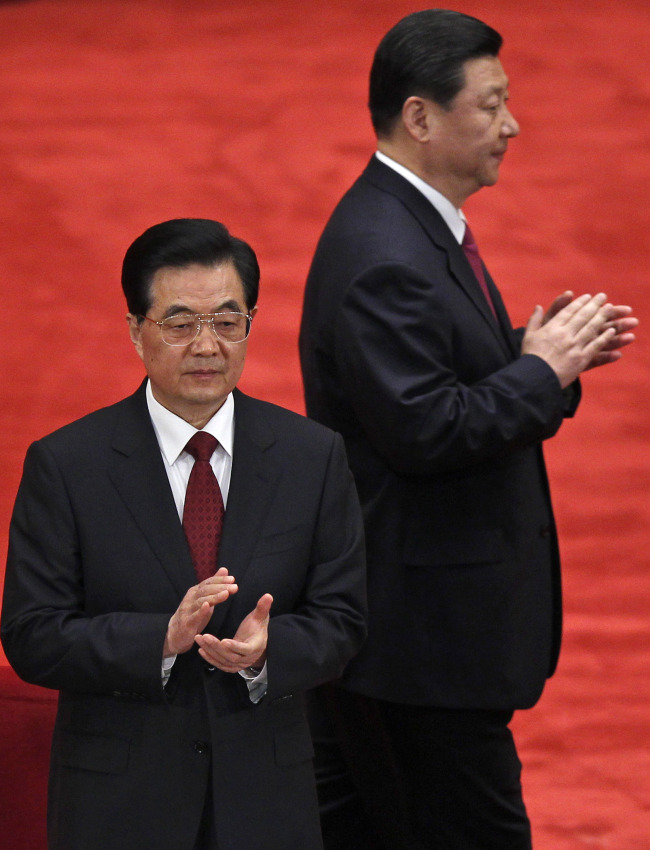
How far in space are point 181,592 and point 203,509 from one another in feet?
0.37

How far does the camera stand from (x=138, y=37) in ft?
15.9

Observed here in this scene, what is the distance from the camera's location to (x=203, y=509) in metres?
1.71

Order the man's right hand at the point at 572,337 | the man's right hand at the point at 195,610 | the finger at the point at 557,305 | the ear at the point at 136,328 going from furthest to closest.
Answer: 1. the finger at the point at 557,305
2. the man's right hand at the point at 572,337
3. the ear at the point at 136,328
4. the man's right hand at the point at 195,610

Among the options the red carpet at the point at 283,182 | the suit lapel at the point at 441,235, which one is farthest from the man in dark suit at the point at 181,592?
the red carpet at the point at 283,182

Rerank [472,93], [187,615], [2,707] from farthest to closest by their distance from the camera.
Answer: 1. [472,93]
2. [2,707]
3. [187,615]

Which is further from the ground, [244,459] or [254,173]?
[254,173]

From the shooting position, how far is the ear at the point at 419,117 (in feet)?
7.21

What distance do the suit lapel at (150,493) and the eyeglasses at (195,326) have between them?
11 cm

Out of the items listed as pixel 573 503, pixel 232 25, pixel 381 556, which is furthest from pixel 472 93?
pixel 232 25

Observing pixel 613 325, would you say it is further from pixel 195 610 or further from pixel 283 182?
pixel 283 182

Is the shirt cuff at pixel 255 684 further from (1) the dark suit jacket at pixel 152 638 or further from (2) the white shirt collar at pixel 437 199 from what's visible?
(2) the white shirt collar at pixel 437 199

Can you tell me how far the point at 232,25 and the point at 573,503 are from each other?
214 centimetres

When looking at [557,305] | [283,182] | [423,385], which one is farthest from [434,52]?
[283,182]

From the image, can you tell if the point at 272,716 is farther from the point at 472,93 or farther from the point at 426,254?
the point at 472,93
